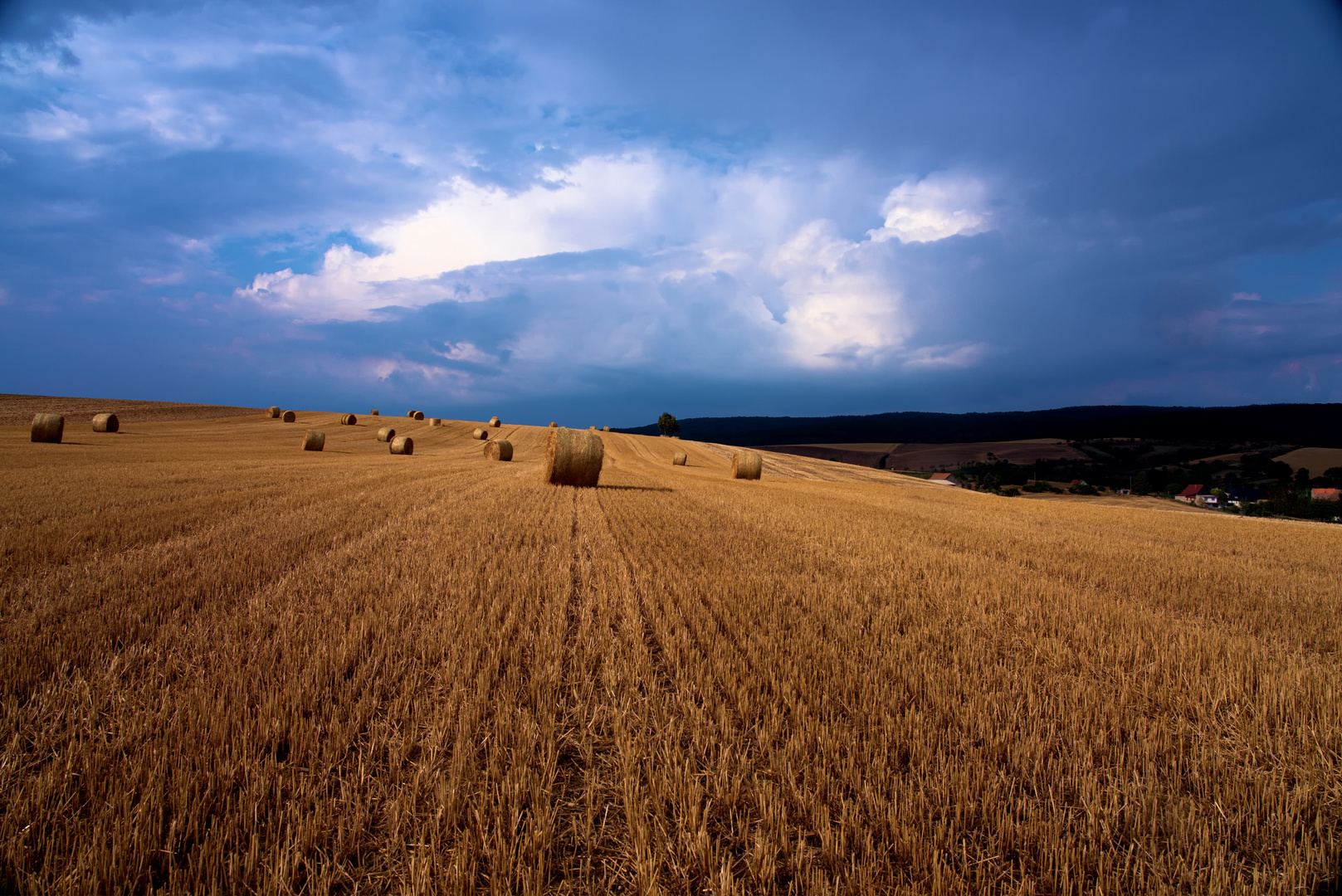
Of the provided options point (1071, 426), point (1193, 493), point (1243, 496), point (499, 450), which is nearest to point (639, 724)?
point (499, 450)

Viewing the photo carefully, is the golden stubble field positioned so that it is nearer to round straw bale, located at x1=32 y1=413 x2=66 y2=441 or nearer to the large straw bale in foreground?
the large straw bale in foreground

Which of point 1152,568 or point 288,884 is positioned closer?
point 288,884

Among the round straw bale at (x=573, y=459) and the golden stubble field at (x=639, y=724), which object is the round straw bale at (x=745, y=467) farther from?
the golden stubble field at (x=639, y=724)

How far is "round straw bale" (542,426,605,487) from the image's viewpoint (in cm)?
1595

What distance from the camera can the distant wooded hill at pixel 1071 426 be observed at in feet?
260

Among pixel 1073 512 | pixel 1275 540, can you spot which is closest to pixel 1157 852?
pixel 1275 540

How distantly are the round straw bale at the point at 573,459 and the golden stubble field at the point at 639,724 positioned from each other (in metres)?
8.99

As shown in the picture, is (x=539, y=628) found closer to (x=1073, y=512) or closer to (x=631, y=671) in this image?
(x=631, y=671)

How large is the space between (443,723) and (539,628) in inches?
61.1

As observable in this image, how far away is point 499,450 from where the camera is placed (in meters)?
29.0

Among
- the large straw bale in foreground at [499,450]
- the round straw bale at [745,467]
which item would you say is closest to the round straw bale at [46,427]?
the large straw bale in foreground at [499,450]

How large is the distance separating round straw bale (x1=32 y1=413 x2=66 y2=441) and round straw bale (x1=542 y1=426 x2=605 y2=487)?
24921mm

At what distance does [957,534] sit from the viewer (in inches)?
411

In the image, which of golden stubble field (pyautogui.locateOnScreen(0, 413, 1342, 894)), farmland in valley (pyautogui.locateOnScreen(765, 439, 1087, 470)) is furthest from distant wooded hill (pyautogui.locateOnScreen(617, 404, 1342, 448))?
golden stubble field (pyautogui.locateOnScreen(0, 413, 1342, 894))
